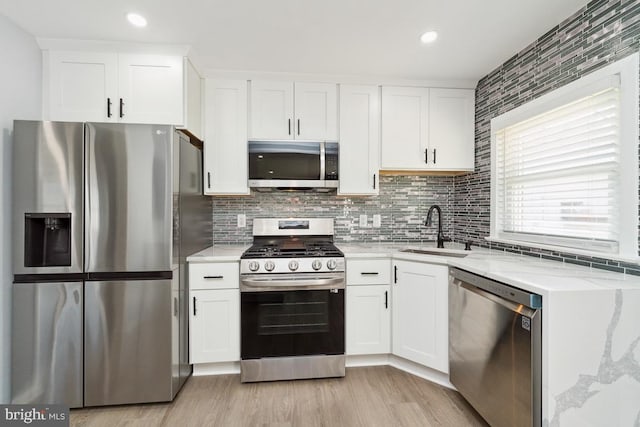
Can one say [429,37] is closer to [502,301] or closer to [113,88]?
[502,301]

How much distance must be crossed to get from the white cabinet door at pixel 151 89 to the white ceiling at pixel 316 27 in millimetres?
143

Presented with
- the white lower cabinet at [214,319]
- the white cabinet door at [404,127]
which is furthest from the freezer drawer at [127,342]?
the white cabinet door at [404,127]

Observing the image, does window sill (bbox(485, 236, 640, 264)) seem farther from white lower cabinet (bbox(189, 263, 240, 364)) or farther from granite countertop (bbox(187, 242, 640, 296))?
white lower cabinet (bbox(189, 263, 240, 364))

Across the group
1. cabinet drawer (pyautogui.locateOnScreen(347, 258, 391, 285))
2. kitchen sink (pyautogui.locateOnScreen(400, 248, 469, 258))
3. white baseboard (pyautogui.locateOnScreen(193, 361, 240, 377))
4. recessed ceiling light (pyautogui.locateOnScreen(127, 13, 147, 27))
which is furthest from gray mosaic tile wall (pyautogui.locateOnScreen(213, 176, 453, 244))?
recessed ceiling light (pyautogui.locateOnScreen(127, 13, 147, 27))

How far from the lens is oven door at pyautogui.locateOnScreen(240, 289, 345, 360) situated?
7.13 ft

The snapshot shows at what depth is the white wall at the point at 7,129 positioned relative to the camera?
179cm

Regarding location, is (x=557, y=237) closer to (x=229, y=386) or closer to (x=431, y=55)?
(x=431, y=55)

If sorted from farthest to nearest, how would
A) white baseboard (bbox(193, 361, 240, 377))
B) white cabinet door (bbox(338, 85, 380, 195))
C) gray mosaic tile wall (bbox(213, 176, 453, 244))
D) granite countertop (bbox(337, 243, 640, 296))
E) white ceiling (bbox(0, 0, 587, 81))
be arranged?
gray mosaic tile wall (bbox(213, 176, 453, 244))
white cabinet door (bbox(338, 85, 380, 195))
white baseboard (bbox(193, 361, 240, 377))
white ceiling (bbox(0, 0, 587, 81))
granite countertop (bbox(337, 243, 640, 296))

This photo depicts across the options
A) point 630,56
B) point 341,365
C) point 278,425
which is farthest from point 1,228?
point 630,56

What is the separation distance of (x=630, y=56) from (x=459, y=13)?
86 centimetres

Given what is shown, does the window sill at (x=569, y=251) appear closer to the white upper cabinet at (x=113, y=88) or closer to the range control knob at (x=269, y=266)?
the range control knob at (x=269, y=266)

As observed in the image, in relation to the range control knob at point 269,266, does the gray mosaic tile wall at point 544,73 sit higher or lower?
higher

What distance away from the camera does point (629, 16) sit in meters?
1.44

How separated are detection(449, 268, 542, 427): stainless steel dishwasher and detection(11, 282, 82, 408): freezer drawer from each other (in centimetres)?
244
